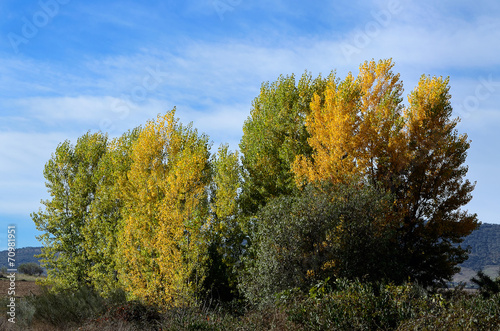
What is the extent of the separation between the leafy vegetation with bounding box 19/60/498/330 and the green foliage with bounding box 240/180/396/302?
0.05m

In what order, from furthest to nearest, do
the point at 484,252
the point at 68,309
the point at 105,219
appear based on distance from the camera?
the point at 484,252 → the point at 105,219 → the point at 68,309

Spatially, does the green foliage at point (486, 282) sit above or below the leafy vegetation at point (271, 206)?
below

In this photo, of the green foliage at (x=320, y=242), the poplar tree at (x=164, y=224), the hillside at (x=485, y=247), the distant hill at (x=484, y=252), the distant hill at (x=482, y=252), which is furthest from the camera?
the hillside at (x=485, y=247)

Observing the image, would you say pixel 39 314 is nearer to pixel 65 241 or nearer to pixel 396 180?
pixel 65 241

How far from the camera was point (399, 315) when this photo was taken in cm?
866

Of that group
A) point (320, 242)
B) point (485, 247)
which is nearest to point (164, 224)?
point (320, 242)

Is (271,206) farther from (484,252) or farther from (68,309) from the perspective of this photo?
(484,252)

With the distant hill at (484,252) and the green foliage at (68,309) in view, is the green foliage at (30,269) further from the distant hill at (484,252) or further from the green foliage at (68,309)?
the distant hill at (484,252)

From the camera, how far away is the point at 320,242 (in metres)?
14.9

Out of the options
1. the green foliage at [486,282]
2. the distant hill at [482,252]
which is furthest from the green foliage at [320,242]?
the distant hill at [482,252]

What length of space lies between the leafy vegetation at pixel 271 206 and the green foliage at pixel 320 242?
2.1 inches

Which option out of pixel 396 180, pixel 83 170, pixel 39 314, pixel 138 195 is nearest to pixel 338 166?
pixel 396 180

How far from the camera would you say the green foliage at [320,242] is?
48.1ft

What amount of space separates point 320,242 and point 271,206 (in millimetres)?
2445
